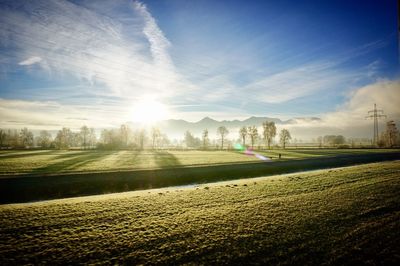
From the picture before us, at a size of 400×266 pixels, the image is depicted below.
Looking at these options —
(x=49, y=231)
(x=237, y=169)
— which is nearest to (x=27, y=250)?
(x=49, y=231)

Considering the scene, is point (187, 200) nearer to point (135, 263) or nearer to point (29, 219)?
point (135, 263)

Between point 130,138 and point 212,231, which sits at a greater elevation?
point 130,138

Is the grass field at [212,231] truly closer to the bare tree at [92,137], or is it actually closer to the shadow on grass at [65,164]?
the shadow on grass at [65,164]

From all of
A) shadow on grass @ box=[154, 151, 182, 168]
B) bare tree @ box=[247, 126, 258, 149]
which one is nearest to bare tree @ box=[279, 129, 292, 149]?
bare tree @ box=[247, 126, 258, 149]

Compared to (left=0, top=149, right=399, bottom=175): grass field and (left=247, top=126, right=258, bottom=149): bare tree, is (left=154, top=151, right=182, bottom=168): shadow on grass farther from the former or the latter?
(left=247, top=126, right=258, bottom=149): bare tree

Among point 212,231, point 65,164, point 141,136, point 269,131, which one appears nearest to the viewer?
point 212,231

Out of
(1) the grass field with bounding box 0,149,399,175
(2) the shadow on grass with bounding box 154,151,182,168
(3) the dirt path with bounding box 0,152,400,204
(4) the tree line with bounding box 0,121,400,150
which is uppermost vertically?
(4) the tree line with bounding box 0,121,400,150

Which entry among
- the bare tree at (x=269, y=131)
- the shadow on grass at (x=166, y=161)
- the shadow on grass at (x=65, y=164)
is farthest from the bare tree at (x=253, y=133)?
the shadow on grass at (x=65, y=164)

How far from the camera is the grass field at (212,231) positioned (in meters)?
7.50

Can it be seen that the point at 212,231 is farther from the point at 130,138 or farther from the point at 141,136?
the point at 130,138

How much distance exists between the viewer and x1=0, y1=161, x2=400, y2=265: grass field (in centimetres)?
750

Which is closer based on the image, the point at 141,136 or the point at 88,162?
the point at 88,162

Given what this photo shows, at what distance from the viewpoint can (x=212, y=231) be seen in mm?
9602

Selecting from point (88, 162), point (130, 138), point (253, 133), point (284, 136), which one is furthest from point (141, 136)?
point (284, 136)
